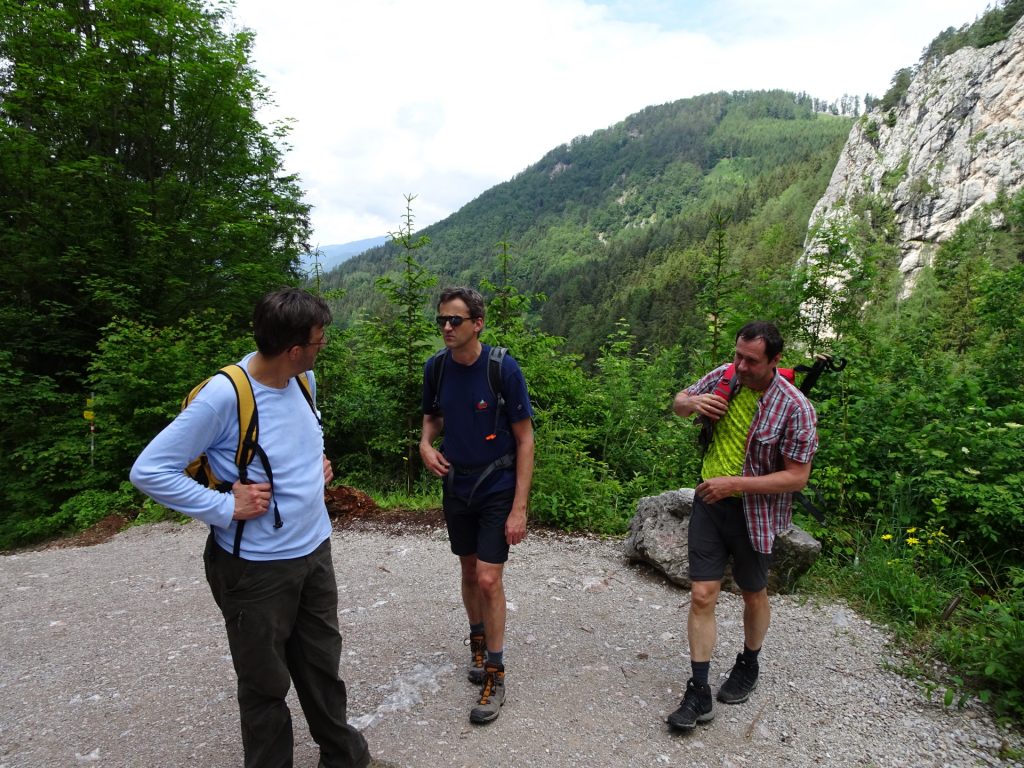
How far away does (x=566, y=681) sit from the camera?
3262 mm

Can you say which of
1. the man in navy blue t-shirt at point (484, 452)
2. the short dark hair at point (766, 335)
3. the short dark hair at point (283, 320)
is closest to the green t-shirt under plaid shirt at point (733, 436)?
the short dark hair at point (766, 335)

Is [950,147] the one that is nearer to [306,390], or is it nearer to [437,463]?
[437,463]

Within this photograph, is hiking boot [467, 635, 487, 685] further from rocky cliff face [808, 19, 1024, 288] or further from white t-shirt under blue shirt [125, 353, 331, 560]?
rocky cliff face [808, 19, 1024, 288]

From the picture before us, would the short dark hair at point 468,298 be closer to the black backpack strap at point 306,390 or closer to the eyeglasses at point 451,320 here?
the eyeglasses at point 451,320

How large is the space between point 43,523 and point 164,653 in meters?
5.93

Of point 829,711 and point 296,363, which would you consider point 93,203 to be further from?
point 829,711

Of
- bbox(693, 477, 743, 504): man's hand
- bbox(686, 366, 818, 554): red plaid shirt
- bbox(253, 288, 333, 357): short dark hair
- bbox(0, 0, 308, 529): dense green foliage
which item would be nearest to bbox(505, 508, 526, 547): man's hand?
bbox(693, 477, 743, 504): man's hand

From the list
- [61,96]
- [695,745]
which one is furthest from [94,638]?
[61,96]

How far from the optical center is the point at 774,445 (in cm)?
273

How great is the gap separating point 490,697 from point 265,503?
180 centimetres

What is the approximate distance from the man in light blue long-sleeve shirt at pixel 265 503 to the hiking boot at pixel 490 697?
106 cm

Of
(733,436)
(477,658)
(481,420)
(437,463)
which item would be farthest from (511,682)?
(733,436)

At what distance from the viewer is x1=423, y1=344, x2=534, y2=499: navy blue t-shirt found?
9.26ft

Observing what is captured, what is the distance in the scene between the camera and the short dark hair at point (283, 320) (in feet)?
6.13
